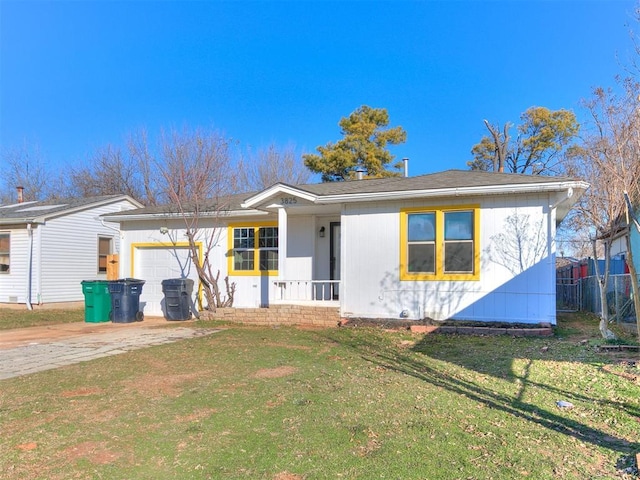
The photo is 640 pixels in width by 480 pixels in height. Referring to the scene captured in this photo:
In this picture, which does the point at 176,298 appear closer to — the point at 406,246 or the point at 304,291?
the point at 304,291

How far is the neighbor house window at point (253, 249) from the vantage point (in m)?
12.4

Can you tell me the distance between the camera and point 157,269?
45.3 ft

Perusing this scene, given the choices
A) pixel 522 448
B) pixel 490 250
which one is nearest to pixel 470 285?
pixel 490 250

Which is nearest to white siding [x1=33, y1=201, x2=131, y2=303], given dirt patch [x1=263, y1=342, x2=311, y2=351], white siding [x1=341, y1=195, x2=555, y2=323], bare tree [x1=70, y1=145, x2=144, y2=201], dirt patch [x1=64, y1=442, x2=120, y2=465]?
white siding [x1=341, y1=195, x2=555, y2=323]

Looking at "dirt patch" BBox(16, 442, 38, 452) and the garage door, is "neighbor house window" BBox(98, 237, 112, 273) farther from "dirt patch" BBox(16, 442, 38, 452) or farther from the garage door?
"dirt patch" BBox(16, 442, 38, 452)

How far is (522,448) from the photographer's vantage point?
340 cm

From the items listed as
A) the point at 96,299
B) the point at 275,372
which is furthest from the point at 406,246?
the point at 96,299

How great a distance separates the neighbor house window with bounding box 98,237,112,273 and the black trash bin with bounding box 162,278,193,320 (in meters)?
7.17

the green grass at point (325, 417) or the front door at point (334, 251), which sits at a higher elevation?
the front door at point (334, 251)

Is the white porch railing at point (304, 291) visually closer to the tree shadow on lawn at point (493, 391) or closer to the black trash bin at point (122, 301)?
the tree shadow on lawn at point (493, 391)

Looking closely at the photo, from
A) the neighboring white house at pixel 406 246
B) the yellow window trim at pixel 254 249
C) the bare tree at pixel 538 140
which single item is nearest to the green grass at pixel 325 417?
the neighboring white house at pixel 406 246

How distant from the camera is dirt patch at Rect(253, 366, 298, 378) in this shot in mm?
5753

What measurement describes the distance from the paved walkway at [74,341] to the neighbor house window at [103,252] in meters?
6.13

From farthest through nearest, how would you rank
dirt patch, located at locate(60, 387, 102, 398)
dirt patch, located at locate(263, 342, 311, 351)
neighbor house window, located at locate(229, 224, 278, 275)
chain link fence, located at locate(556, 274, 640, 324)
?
neighbor house window, located at locate(229, 224, 278, 275) < chain link fence, located at locate(556, 274, 640, 324) < dirt patch, located at locate(263, 342, 311, 351) < dirt patch, located at locate(60, 387, 102, 398)
